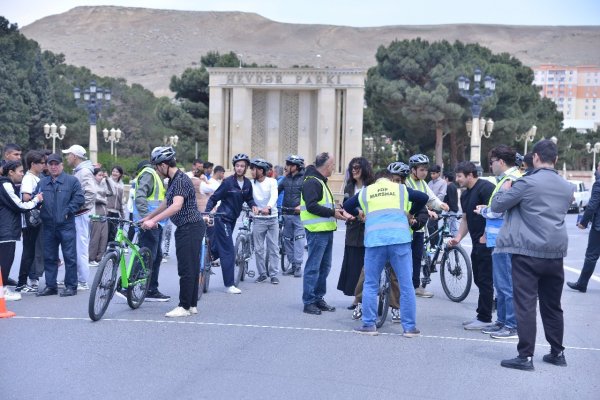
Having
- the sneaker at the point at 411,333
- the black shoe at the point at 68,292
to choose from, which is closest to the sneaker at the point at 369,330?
the sneaker at the point at 411,333

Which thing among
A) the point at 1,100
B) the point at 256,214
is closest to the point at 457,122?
the point at 1,100

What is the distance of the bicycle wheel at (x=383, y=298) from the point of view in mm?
9281

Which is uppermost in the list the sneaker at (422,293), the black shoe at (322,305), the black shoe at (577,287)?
the black shoe at (322,305)

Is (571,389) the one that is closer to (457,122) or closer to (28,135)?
(457,122)

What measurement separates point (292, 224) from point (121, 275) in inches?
199

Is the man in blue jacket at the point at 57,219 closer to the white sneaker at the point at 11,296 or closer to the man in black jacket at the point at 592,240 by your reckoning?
the white sneaker at the point at 11,296

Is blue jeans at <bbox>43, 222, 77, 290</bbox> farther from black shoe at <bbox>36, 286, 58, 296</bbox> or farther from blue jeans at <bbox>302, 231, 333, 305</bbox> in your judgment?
blue jeans at <bbox>302, 231, 333, 305</bbox>

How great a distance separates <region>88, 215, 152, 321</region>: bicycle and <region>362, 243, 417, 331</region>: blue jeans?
8.77 feet

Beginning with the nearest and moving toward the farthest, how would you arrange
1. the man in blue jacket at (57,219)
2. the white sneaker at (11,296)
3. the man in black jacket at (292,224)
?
the white sneaker at (11,296), the man in blue jacket at (57,219), the man in black jacket at (292,224)

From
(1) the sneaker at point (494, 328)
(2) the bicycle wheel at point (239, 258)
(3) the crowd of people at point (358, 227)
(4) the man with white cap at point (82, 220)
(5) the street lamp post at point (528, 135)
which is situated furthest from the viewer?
(5) the street lamp post at point (528, 135)

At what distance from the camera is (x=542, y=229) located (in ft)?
24.7

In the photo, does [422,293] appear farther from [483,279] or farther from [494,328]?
[494,328]

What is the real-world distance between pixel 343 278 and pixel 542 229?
302 cm

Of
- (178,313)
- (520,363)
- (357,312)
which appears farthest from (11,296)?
(520,363)
